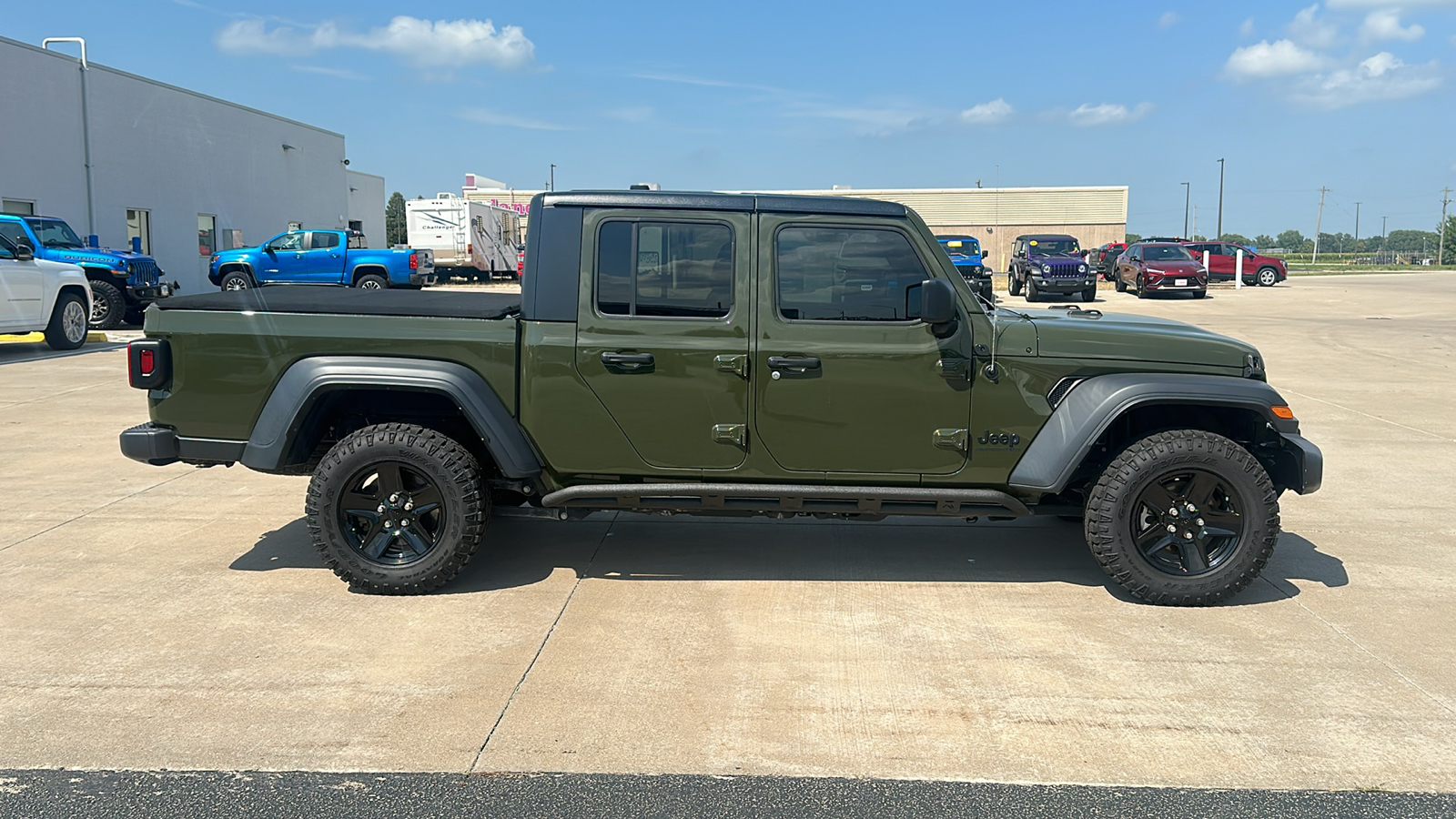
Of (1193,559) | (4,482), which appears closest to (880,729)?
(1193,559)

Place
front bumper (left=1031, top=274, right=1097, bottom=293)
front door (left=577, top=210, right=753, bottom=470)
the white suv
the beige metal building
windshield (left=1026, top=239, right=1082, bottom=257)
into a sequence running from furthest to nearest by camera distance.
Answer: the beige metal building
windshield (left=1026, top=239, right=1082, bottom=257)
front bumper (left=1031, top=274, right=1097, bottom=293)
the white suv
front door (left=577, top=210, right=753, bottom=470)

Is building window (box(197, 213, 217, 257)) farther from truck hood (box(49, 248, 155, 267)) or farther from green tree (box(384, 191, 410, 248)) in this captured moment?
green tree (box(384, 191, 410, 248))

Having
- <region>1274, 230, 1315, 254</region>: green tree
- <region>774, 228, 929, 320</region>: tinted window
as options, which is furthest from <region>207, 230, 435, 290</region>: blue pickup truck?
<region>1274, 230, 1315, 254</region>: green tree

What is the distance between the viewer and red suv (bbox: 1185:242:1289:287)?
117ft

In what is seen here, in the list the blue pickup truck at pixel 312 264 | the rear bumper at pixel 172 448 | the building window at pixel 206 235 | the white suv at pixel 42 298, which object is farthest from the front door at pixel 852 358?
the building window at pixel 206 235

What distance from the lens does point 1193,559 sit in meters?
4.95

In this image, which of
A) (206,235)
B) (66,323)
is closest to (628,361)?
(66,323)

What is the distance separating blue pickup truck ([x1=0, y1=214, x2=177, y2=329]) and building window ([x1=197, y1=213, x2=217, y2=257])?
42.0 ft

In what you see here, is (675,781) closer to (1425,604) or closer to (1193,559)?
(1193,559)

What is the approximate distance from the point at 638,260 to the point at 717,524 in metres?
2.02

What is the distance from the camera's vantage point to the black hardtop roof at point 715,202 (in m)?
4.95

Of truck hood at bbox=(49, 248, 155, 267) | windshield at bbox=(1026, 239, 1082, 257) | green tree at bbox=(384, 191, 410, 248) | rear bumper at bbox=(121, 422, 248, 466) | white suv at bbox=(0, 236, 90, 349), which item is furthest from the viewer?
green tree at bbox=(384, 191, 410, 248)

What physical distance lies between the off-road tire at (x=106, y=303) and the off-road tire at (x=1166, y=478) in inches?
733

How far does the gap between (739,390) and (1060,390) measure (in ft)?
4.83
